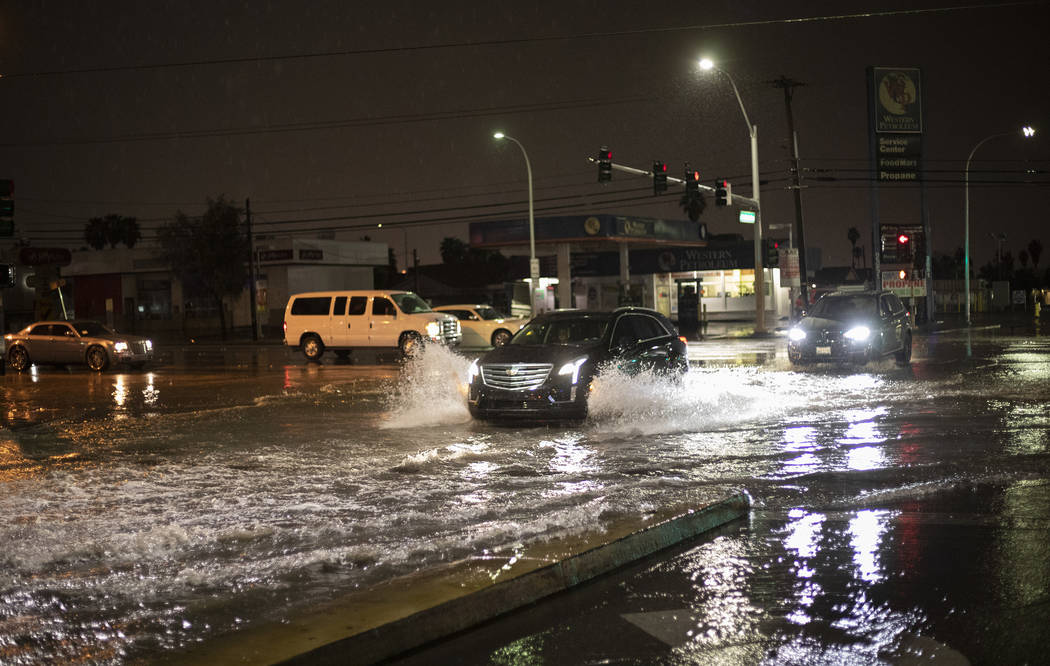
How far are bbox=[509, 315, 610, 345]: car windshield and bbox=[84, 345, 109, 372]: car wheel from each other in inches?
703

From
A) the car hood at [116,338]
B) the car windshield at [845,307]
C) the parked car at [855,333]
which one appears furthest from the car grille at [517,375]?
the car hood at [116,338]

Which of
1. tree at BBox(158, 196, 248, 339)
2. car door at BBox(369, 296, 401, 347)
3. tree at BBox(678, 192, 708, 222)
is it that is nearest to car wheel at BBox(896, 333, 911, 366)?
car door at BBox(369, 296, 401, 347)

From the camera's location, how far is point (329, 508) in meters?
8.27

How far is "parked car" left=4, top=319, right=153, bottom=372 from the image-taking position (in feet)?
95.1

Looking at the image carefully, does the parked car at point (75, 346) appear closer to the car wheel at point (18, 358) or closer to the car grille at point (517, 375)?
the car wheel at point (18, 358)

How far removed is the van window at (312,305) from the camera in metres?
31.8

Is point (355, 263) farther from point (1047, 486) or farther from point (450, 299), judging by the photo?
point (1047, 486)

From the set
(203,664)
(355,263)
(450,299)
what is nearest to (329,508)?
(203,664)

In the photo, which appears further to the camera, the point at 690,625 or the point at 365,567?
the point at 365,567

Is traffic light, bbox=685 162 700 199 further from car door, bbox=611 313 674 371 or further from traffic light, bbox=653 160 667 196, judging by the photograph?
car door, bbox=611 313 674 371

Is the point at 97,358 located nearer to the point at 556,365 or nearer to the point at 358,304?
the point at 358,304

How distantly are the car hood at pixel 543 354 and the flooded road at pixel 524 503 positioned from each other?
0.55 metres

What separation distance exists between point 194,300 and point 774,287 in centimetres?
4004

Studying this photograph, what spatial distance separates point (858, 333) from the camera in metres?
22.4
